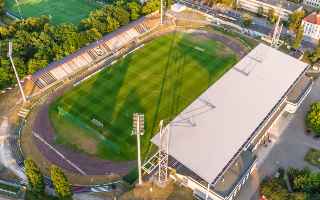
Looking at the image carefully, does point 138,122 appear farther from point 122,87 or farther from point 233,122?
point 122,87

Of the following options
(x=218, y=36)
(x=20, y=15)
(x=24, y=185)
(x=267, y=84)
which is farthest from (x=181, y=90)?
(x=20, y=15)

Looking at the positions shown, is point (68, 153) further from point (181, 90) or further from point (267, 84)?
point (267, 84)

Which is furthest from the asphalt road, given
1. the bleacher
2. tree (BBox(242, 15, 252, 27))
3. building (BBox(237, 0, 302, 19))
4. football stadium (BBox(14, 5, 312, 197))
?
the bleacher

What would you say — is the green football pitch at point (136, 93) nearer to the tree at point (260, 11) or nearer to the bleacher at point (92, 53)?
the bleacher at point (92, 53)

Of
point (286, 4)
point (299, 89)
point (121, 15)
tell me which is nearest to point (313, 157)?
point (299, 89)

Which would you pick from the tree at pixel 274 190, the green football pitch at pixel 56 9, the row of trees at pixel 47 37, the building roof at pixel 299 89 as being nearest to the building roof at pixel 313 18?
the building roof at pixel 299 89

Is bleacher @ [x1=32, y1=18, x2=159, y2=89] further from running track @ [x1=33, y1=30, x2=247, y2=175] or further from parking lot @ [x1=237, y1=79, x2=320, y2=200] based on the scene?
parking lot @ [x1=237, y1=79, x2=320, y2=200]
